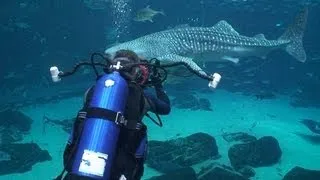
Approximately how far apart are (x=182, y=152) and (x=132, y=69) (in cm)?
757

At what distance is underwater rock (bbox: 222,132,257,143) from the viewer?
13.2m

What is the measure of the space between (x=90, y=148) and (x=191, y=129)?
1089cm

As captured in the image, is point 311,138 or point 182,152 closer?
point 182,152

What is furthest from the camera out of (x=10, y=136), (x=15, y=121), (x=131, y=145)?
(x=15, y=121)

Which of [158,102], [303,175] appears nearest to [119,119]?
[158,102]

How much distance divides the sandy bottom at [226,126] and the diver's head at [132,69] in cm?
649

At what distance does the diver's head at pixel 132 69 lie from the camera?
420 cm

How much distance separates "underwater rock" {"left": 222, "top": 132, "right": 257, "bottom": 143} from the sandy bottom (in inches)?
9.6

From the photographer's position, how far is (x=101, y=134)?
365 cm

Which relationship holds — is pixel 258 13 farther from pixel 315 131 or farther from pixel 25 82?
pixel 25 82

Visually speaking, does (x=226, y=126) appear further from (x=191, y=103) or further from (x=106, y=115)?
(x=106, y=115)

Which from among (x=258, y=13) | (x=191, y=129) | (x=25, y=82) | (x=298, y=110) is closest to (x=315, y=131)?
(x=298, y=110)

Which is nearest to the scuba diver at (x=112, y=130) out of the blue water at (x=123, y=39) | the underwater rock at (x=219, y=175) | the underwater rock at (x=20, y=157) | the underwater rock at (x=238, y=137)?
the underwater rock at (x=219, y=175)

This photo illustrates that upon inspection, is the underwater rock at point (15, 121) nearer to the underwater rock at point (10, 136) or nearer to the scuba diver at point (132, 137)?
the underwater rock at point (10, 136)
